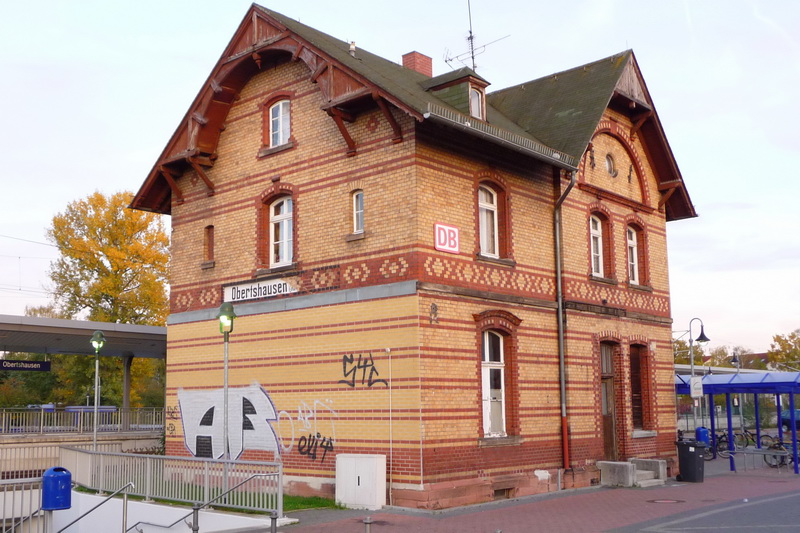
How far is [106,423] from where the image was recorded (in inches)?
1124

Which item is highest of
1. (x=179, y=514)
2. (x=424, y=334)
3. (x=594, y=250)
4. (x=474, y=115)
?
(x=474, y=115)

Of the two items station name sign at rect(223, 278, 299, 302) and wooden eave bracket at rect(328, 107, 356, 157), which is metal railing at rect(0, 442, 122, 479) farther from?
wooden eave bracket at rect(328, 107, 356, 157)

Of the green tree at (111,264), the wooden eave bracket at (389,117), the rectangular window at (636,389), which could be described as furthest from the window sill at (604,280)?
the green tree at (111,264)

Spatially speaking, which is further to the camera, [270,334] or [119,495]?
[270,334]

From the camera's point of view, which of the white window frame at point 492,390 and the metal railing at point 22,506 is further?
the white window frame at point 492,390

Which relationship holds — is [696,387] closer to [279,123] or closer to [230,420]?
[230,420]

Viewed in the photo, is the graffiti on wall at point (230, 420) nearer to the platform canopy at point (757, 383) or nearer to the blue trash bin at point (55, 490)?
the blue trash bin at point (55, 490)

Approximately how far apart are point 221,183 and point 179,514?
337 inches

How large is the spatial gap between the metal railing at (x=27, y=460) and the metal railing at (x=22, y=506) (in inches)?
66.7

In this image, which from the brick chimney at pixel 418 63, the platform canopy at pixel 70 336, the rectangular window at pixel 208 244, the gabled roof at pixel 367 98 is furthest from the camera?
the platform canopy at pixel 70 336

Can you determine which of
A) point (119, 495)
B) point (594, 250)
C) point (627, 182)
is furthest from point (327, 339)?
point (627, 182)

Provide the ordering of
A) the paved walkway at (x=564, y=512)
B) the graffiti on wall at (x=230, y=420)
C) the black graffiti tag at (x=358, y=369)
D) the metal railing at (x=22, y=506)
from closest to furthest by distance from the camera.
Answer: the metal railing at (x=22, y=506), the paved walkway at (x=564, y=512), the black graffiti tag at (x=358, y=369), the graffiti on wall at (x=230, y=420)

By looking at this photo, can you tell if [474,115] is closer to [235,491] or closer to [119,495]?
[235,491]

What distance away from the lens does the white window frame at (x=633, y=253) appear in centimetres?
2253
